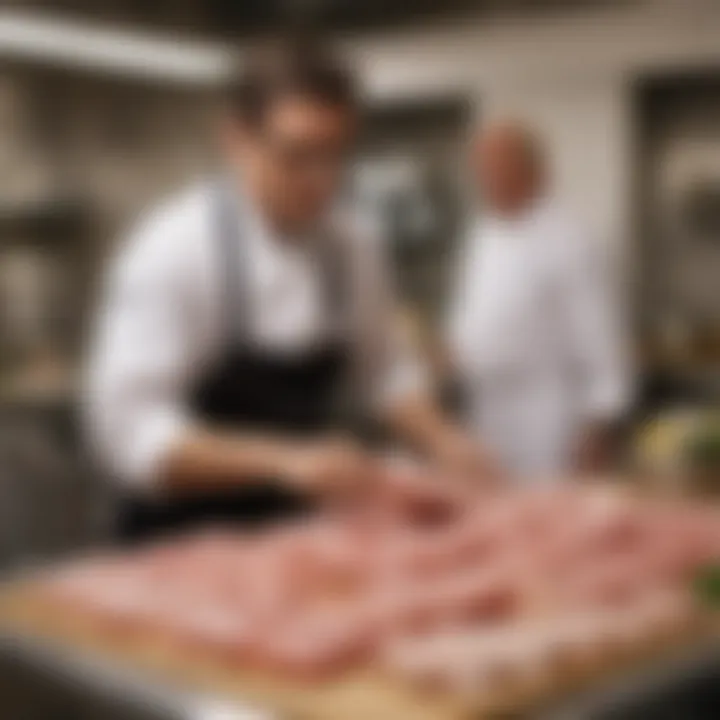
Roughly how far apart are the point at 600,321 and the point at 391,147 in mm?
137

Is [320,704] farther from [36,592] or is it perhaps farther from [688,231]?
[688,231]

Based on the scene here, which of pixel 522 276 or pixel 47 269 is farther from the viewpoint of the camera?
pixel 522 276

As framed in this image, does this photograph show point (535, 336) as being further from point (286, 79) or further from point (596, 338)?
point (286, 79)

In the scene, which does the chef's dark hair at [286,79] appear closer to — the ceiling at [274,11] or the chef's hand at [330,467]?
the ceiling at [274,11]

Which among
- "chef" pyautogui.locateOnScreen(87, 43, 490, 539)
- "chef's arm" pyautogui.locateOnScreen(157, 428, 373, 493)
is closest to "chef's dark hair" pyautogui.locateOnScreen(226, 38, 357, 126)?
"chef" pyautogui.locateOnScreen(87, 43, 490, 539)

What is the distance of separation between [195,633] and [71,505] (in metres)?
0.09

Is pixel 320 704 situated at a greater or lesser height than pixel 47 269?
lesser

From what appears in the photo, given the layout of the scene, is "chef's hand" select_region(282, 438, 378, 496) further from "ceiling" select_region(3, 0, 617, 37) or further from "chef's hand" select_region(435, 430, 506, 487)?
"ceiling" select_region(3, 0, 617, 37)

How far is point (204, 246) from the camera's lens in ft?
2.03

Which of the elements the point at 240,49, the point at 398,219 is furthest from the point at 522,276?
the point at 240,49

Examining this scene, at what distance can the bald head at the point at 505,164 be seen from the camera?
65 centimetres

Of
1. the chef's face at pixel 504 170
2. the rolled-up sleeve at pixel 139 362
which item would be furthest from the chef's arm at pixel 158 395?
the chef's face at pixel 504 170

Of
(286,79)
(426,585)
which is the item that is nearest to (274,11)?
(286,79)

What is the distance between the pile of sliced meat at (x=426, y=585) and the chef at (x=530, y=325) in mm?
42
